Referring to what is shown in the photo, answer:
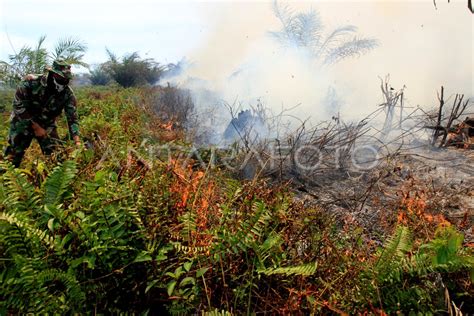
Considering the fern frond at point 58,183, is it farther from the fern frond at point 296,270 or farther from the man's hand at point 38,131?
the man's hand at point 38,131

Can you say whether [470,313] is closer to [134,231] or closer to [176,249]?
[176,249]

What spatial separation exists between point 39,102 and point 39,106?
60 mm

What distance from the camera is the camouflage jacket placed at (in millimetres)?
4793

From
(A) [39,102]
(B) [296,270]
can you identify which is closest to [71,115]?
(A) [39,102]

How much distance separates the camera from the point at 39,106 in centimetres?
493

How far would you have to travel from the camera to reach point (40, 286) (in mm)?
1752

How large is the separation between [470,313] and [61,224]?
2.23 meters

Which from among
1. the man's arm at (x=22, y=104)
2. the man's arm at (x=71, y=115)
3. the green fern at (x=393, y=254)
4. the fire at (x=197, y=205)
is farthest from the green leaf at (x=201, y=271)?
the man's arm at (x=22, y=104)

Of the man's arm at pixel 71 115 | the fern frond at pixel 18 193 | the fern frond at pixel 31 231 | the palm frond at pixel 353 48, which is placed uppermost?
the palm frond at pixel 353 48

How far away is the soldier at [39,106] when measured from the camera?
4668 mm

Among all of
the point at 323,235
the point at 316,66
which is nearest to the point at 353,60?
the point at 316,66

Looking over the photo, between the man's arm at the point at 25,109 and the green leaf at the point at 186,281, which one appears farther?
the man's arm at the point at 25,109

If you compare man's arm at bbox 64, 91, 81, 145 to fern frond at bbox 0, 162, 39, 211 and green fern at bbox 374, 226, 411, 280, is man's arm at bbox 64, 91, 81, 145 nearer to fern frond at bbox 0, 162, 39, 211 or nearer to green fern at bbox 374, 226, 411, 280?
fern frond at bbox 0, 162, 39, 211

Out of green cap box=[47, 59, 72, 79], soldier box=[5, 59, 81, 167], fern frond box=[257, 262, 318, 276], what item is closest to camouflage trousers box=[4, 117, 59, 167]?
soldier box=[5, 59, 81, 167]
